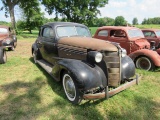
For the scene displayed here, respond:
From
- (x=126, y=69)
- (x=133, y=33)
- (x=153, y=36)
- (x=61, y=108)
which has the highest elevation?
(x=133, y=33)

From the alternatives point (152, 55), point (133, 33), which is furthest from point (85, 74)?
point (133, 33)

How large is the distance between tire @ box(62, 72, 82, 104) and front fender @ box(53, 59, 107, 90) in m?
0.18

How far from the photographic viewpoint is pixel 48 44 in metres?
5.79

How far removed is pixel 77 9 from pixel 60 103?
28.0 m

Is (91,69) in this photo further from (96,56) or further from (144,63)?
(144,63)

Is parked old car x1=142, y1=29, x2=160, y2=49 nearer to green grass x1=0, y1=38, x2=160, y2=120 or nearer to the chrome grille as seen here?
green grass x1=0, y1=38, x2=160, y2=120

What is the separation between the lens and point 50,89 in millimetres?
4742

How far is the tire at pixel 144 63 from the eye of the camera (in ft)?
21.5

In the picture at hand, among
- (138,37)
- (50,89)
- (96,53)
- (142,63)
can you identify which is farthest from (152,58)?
(50,89)

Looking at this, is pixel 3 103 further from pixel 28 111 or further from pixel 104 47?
pixel 104 47

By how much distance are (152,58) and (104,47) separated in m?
3.28

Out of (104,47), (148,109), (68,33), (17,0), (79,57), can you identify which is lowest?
(148,109)

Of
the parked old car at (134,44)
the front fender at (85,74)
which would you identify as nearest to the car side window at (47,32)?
the front fender at (85,74)

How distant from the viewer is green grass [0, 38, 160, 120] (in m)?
3.60
